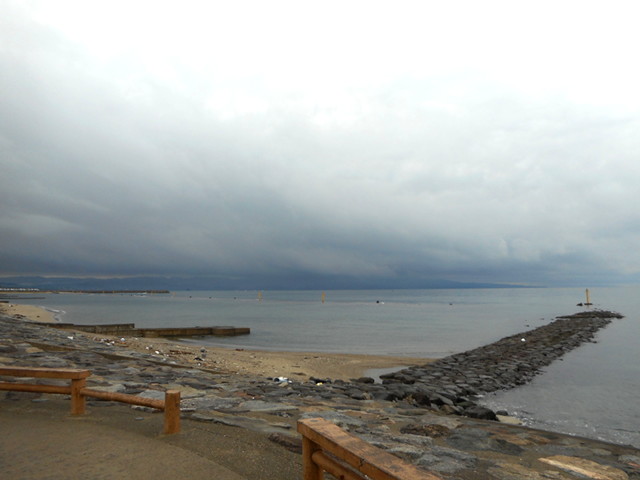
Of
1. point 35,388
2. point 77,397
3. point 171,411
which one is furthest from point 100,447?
point 35,388

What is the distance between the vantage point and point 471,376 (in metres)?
18.0

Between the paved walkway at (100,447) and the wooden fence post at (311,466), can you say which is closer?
the wooden fence post at (311,466)

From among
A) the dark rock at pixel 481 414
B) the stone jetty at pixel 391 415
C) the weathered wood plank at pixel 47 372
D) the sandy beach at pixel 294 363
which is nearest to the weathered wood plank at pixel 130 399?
the weathered wood plank at pixel 47 372

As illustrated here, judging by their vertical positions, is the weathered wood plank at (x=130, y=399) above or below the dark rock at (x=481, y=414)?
above

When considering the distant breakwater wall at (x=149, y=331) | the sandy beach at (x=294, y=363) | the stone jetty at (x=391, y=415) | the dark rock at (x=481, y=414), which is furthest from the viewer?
the distant breakwater wall at (x=149, y=331)

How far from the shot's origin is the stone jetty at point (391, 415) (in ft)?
20.5

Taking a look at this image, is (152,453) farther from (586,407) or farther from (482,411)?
(586,407)

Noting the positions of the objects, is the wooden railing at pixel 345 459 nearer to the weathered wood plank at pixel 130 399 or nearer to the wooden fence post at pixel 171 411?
the wooden fence post at pixel 171 411

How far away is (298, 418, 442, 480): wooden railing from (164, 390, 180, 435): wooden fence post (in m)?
2.85

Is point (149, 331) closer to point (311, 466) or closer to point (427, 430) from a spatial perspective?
point (427, 430)

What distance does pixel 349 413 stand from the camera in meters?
8.87

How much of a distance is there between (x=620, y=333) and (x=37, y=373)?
44.7m

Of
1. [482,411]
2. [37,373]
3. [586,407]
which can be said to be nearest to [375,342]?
[586,407]

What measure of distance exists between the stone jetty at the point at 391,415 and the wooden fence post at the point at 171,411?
41.6 inches
